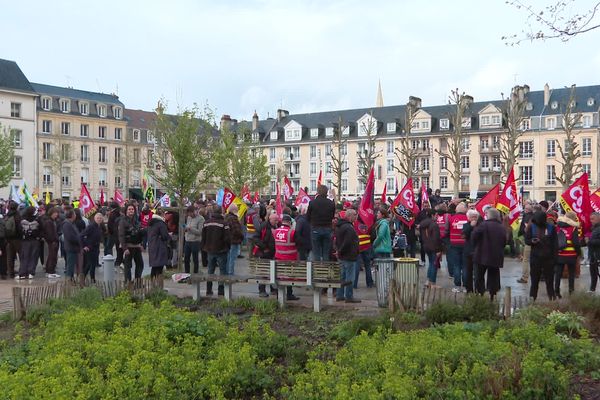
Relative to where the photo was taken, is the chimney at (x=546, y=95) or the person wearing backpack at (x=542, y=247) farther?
the chimney at (x=546, y=95)

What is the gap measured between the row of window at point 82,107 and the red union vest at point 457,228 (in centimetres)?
6997

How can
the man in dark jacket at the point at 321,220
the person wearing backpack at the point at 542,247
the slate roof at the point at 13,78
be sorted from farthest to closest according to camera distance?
the slate roof at the point at 13,78
the man in dark jacket at the point at 321,220
the person wearing backpack at the point at 542,247

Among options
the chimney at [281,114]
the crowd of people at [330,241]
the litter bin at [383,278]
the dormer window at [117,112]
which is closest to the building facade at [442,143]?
the chimney at [281,114]

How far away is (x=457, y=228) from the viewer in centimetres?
1443

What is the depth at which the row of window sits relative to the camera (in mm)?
76500

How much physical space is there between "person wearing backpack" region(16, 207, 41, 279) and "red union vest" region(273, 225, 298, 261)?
7389 millimetres

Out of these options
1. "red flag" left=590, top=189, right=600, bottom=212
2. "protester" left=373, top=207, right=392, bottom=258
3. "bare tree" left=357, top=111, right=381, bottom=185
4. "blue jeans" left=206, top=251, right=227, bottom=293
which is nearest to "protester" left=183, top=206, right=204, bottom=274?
"blue jeans" left=206, top=251, right=227, bottom=293

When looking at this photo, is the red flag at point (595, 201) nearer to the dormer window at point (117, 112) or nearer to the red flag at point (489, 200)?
the red flag at point (489, 200)

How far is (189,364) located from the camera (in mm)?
7754

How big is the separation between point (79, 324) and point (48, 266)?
903cm

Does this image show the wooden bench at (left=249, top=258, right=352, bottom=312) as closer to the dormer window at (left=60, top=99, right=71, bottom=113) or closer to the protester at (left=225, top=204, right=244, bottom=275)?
the protester at (left=225, top=204, right=244, bottom=275)

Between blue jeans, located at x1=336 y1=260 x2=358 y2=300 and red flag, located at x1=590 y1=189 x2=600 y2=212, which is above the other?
red flag, located at x1=590 y1=189 x2=600 y2=212

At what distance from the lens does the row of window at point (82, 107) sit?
76500 millimetres

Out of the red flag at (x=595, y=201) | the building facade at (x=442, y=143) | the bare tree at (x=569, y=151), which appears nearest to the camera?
the red flag at (x=595, y=201)
